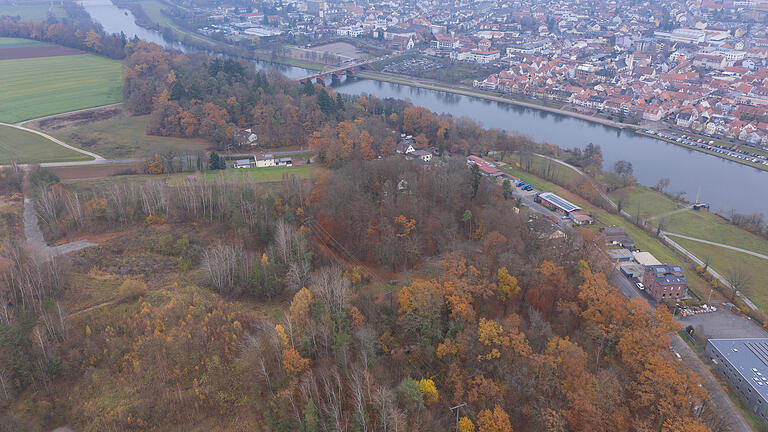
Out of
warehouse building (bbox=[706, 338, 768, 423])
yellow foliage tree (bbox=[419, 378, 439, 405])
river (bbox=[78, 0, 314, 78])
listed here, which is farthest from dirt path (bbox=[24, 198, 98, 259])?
river (bbox=[78, 0, 314, 78])

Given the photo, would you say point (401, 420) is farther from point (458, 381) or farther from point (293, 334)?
point (293, 334)

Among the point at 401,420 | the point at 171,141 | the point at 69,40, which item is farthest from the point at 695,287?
the point at 69,40

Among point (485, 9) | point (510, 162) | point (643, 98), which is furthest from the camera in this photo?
point (485, 9)

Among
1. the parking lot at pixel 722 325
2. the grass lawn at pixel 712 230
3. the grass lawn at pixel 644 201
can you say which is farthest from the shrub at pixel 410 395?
the grass lawn at pixel 644 201

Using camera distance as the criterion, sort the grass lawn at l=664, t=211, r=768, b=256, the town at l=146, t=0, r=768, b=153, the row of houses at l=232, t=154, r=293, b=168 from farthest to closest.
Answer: the town at l=146, t=0, r=768, b=153
the row of houses at l=232, t=154, r=293, b=168
the grass lawn at l=664, t=211, r=768, b=256

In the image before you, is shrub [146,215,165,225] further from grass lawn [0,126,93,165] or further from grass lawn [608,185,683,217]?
grass lawn [608,185,683,217]

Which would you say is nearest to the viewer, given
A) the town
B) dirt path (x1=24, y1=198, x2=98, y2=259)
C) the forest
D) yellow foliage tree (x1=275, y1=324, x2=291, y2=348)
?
the forest

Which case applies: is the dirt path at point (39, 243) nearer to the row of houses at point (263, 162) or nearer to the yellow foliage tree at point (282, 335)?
the yellow foliage tree at point (282, 335)
